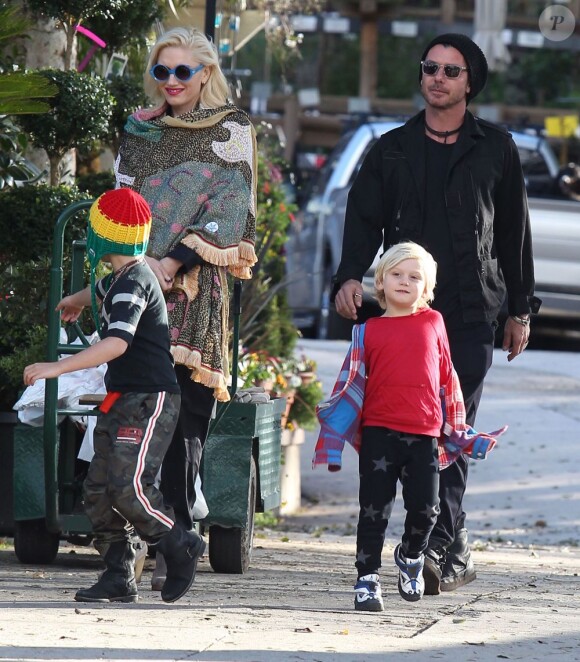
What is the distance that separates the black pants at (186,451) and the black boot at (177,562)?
0.47ft

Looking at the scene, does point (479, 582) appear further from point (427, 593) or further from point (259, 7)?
point (259, 7)

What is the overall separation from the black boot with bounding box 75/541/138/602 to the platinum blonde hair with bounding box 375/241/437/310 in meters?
1.17

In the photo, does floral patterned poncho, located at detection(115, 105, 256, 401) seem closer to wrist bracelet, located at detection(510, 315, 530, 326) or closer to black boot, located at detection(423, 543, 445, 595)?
black boot, located at detection(423, 543, 445, 595)

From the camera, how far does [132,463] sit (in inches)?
186

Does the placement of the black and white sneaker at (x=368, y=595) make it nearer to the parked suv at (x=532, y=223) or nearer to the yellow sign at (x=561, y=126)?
the parked suv at (x=532, y=223)

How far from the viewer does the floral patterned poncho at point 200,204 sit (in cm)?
512

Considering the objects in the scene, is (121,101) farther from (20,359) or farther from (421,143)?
(421,143)

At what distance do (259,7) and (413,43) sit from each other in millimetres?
22149

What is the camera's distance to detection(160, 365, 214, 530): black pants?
16.7 ft

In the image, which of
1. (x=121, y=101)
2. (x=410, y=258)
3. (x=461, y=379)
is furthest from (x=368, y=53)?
(x=410, y=258)

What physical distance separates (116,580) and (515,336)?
1808 millimetres

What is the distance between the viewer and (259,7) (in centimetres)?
1102

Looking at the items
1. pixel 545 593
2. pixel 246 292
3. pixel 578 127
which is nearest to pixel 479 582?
pixel 545 593

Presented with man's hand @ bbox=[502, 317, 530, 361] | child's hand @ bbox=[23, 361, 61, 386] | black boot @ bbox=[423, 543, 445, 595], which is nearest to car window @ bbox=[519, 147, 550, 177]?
man's hand @ bbox=[502, 317, 530, 361]
